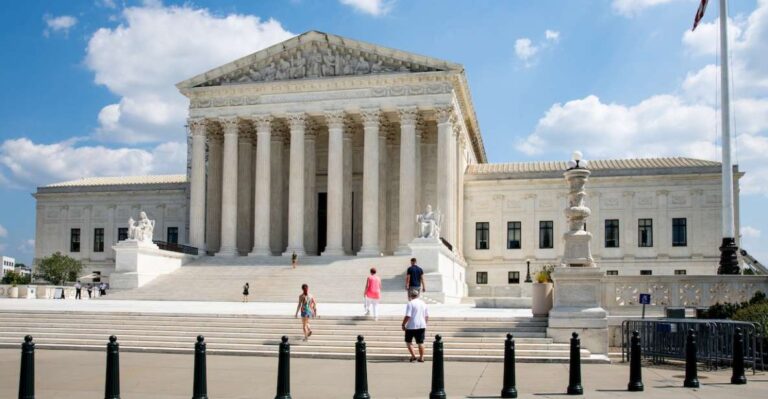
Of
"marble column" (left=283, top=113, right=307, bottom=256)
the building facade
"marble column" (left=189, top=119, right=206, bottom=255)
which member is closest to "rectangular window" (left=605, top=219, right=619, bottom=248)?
"marble column" (left=283, top=113, right=307, bottom=256)

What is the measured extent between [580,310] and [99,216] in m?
57.8

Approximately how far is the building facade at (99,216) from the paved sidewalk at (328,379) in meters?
49.4

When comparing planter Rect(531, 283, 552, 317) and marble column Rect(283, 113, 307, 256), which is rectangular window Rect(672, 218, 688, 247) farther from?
planter Rect(531, 283, 552, 317)

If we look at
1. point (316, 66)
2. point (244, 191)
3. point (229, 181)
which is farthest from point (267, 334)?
point (244, 191)

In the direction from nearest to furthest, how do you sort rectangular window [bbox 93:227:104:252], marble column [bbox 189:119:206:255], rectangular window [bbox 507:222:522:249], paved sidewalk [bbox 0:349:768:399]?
A: paved sidewalk [bbox 0:349:768:399]
marble column [bbox 189:119:206:255]
rectangular window [bbox 507:222:522:249]
rectangular window [bbox 93:227:104:252]

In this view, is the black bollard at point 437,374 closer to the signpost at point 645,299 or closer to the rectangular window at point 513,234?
the signpost at point 645,299

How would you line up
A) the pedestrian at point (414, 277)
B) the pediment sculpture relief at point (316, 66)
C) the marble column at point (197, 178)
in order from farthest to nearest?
1. the marble column at point (197, 178)
2. the pediment sculpture relief at point (316, 66)
3. the pedestrian at point (414, 277)

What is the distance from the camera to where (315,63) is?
5688 cm

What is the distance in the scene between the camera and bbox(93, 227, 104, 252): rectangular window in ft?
232

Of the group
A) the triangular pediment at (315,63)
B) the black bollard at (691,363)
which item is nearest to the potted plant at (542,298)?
the black bollard at (691,363)

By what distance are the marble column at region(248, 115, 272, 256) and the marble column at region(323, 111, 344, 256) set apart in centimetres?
456

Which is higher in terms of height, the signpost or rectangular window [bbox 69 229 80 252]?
rectangular window [bbox 69 229 80 252]

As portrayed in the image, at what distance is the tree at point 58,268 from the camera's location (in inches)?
2549

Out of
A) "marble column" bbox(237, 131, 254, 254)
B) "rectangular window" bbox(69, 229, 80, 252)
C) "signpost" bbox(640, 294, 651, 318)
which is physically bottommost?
"signpost" bbox(640, 294, 651, 318)
